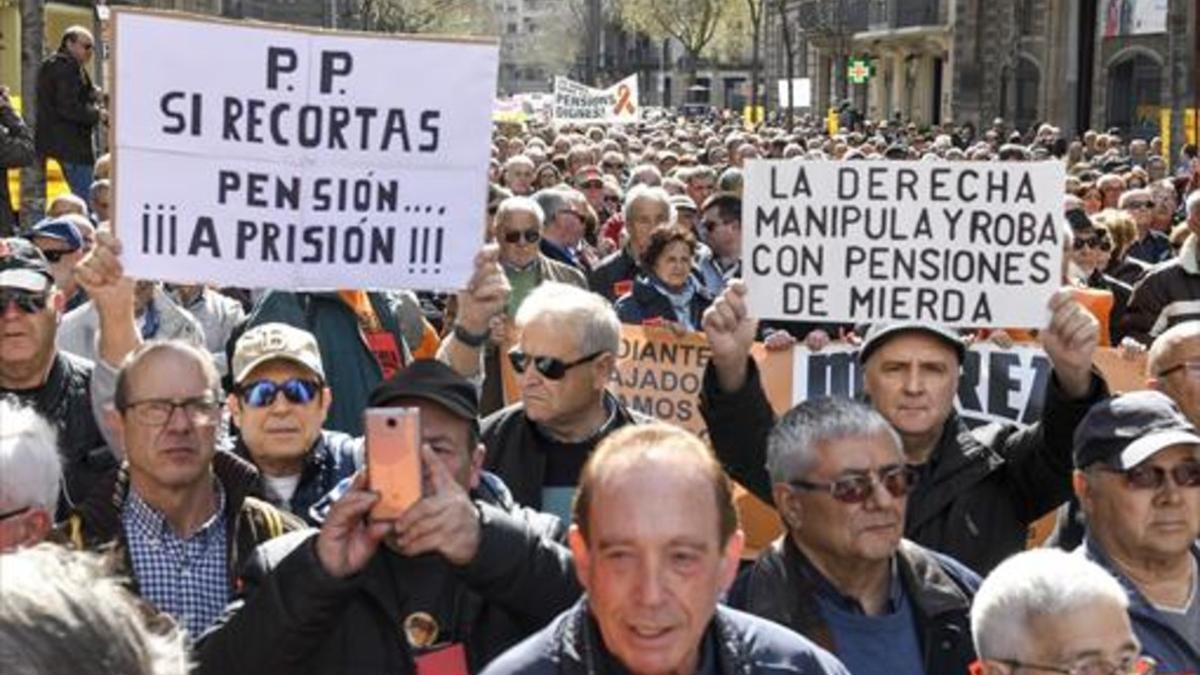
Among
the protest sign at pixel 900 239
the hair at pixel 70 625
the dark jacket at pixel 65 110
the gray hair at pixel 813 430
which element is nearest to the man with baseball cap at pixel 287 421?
the gray hair at pixel 813 430

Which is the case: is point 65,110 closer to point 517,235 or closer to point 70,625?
point 517,235

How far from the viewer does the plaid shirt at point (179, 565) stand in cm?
446

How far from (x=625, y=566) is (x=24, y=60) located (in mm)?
12868

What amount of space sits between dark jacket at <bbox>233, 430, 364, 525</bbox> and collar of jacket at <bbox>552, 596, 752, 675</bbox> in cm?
197

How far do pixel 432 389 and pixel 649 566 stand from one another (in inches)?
48.2

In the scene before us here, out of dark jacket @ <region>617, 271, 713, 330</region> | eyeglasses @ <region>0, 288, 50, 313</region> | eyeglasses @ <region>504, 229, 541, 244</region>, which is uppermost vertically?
eyeglasses @ <region>504, 229, 541, 244</region>

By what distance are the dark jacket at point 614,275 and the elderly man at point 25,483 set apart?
6.52 meters

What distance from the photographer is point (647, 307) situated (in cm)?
921

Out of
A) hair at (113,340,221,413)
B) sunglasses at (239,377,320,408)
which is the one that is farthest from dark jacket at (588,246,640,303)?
hair at (113,340,221,413)

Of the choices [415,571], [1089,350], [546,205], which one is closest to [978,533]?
[1089,350]

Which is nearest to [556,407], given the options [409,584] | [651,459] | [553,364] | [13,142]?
[553,364]

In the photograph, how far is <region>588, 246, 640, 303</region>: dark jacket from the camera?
1063 centimetres

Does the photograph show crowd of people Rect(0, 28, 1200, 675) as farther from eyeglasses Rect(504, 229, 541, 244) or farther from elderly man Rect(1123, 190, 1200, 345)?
elderly man Rect(1123, 190, 1200, 345)

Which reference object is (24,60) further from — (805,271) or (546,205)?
(805,271)
